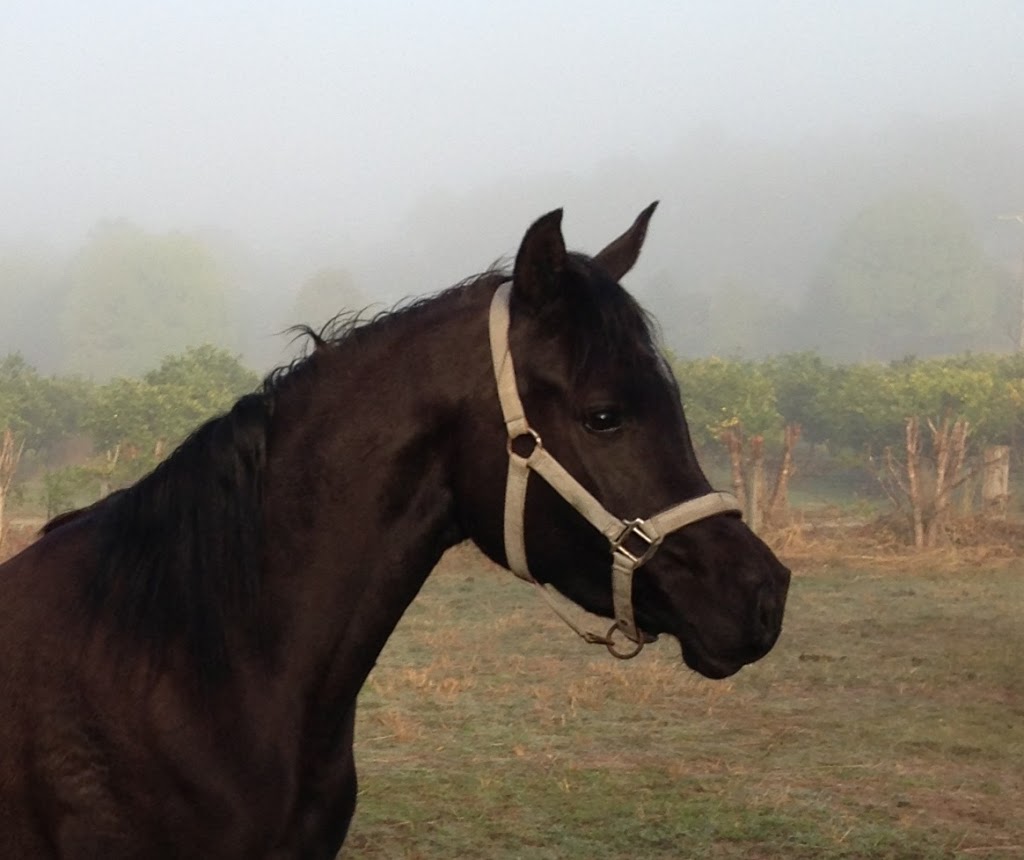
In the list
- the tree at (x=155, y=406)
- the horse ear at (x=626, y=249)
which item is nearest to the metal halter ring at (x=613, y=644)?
the horse ear at (x=626, y=249)

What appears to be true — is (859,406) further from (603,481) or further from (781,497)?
(603,481)

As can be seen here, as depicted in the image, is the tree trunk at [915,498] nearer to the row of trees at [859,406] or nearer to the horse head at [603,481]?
the row of trees at [859,406]

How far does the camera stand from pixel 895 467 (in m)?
18.3

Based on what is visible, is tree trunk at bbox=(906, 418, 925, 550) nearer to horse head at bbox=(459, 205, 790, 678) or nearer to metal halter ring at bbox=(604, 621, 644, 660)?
metal halter ring at bbox=(604, 621, 644, 660)

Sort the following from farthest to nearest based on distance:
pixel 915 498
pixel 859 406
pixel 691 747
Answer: pixel 859 406 → pixel 915 498 → pixel 691 747

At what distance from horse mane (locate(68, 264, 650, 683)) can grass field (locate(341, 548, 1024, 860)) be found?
3.16 m

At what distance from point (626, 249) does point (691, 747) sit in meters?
4.75

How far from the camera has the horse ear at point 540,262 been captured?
6.45 ft

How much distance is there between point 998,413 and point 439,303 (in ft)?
77.4

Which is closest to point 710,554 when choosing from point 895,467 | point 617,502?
point 617,502

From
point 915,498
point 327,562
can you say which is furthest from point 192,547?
point 915,498

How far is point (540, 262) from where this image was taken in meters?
2.01

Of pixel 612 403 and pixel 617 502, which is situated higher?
pixel 612 403

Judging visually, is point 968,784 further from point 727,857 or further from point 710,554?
point 710,554
